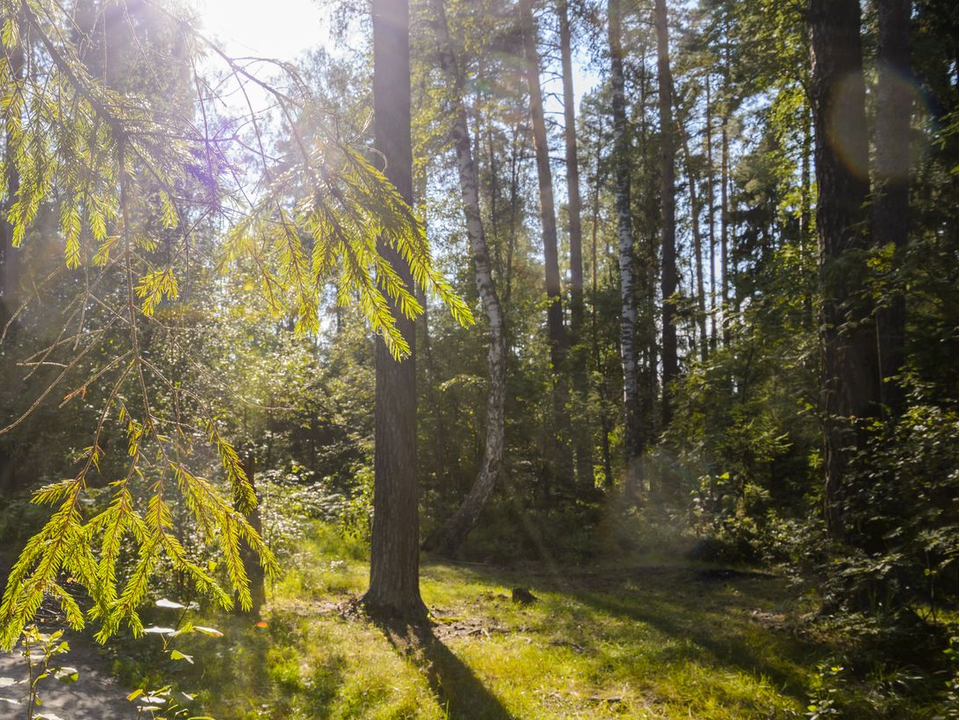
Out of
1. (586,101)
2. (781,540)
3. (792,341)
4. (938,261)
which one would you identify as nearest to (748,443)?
(792,341)

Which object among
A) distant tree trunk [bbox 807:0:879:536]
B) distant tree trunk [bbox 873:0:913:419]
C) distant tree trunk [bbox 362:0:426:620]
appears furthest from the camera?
distant tree trunk [bbox 873:0:913:419]

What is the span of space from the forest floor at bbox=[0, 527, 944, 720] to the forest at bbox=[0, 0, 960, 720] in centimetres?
5

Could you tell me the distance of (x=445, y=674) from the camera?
217 inches

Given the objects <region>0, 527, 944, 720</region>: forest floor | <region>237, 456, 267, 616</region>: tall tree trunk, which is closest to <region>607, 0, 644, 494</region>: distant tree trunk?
<region>0, 527, 944, 720</region>: forest floor

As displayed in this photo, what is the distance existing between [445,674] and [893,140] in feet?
28.3

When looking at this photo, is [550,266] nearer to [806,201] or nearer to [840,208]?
[806,201]

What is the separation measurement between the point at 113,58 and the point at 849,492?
619cm

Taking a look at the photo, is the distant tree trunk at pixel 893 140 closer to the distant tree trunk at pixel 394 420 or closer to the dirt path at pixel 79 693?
the distant tree trunk at pixel 394 420

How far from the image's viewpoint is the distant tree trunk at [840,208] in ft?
19.5

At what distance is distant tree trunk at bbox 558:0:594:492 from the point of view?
1470 cm

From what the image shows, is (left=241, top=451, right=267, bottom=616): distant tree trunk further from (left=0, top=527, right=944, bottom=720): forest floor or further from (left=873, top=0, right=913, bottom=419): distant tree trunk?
(left=873, top=0, right=913, bottom=419): distant tree trunk

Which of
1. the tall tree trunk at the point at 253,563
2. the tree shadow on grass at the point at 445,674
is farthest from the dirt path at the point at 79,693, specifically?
the tree shadow on grass at the point at 445,674

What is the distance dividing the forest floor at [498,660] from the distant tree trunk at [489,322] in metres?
3.08

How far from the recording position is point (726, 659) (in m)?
5.81
